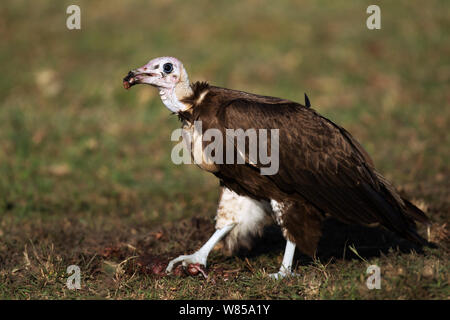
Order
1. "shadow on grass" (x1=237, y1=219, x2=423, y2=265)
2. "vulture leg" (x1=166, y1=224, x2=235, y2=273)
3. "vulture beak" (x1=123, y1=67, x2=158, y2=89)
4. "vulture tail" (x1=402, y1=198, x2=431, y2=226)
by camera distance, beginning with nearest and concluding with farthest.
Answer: "vulture beak" (x1=123, y1=67, x2=158, y2=89) → "vulture leg" (x1=166, y1=224, x2=235, y2=273) → "vulture tail" (x1=402, y1=198, x2=431, y2=226) → "shadow on grass" (x1=237, y1=219, x2=423, y2=265)

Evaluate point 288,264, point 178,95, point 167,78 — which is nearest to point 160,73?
point 167,78

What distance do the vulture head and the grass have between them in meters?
1.42

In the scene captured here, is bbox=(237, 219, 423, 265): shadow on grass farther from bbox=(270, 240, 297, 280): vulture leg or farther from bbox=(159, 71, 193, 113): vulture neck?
bbox=(159, 71, 193, 113): vulture neck

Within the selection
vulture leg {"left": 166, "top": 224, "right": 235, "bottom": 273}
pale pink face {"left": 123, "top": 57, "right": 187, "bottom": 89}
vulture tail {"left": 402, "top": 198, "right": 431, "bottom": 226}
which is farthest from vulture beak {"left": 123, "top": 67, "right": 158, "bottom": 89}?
vulture tail {"left": 402, "top": 198, "right": 431, "bottom": 226}

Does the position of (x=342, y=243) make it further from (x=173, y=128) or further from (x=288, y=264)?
(x=173, y=128)

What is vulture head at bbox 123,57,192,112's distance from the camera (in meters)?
4.81

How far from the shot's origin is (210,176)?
28.1ft

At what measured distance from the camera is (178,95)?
4.84 meters

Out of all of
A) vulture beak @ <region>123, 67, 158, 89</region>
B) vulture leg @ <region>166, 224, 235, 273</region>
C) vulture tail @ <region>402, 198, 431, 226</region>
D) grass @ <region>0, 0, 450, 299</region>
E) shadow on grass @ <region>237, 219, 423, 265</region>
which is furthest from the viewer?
shadow on grass @ <region>237, 219, 423, 265</region>

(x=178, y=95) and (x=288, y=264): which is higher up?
(x=178, y=95)

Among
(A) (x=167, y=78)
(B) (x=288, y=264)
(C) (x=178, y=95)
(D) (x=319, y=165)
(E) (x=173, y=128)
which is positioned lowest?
(B) (x=288, y=264)

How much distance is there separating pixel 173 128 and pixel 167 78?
5.08 meters

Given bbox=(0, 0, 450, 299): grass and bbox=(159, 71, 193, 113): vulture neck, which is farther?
bbox=(159, 71, 193, 113): vulture neck

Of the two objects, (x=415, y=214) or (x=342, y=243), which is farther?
(x=342, y=243)
